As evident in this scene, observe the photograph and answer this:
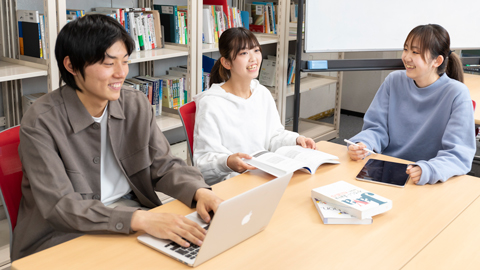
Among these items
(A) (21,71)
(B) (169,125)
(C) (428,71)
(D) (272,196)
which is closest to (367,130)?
(C) (428,71)

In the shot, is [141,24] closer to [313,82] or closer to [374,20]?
[374,20]

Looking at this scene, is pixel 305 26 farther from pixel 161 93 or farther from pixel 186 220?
pixel 186 220

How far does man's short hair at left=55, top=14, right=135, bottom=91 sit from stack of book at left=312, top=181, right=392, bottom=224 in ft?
2.51

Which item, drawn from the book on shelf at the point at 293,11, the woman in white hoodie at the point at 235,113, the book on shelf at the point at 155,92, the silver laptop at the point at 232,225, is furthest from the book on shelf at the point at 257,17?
the silver laptop at the point at 232,225

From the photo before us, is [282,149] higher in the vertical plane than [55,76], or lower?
lower

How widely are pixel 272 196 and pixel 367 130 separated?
3.47 feet

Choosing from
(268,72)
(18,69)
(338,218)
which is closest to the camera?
(338,218)

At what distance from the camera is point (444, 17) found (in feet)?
9.70

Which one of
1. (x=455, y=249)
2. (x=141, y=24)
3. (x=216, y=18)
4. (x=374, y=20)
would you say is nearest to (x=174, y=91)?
(x=141, y=24)

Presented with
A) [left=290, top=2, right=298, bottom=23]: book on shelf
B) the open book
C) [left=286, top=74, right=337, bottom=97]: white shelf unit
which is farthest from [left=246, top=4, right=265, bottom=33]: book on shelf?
the open book

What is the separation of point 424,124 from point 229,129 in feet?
2.77

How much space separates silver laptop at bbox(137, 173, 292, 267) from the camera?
37.1 inches

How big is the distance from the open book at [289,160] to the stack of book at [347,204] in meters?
0.17

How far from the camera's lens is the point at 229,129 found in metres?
1.92
